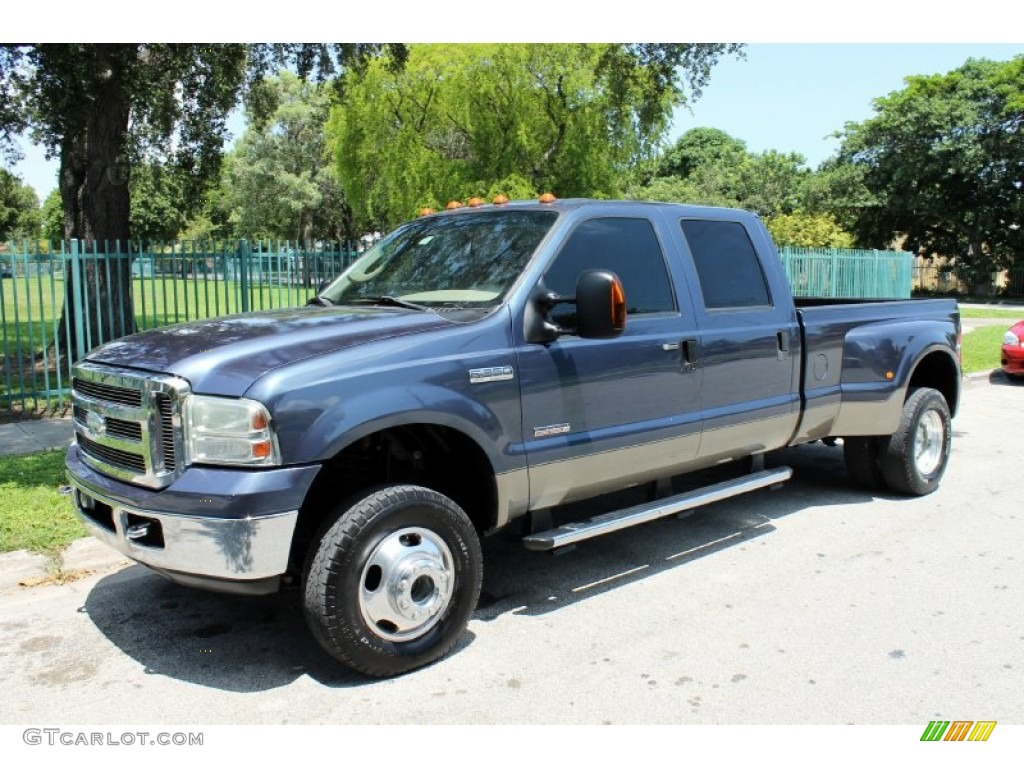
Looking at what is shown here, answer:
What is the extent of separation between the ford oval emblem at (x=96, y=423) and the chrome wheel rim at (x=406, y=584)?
135 centimetres

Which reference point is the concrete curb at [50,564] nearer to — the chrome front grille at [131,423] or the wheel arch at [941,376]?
the chrome front grille at [131,423]

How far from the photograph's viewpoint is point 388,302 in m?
4.66

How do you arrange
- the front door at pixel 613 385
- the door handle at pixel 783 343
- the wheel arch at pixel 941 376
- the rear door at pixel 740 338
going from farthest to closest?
the wheel arch at pixel 941 376 → the door handle at pixel 783 343 → the rear door at pixel 740 338 → the front door at pixel 613 385

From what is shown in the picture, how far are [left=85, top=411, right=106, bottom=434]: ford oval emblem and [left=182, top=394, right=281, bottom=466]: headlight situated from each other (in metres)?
0.68

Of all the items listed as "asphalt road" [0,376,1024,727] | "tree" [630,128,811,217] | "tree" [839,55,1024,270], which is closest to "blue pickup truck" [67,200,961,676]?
"asphalt road" [0,376,1024,727]

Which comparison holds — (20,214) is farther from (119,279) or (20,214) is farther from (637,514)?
(637,514)

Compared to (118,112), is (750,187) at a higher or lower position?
higher

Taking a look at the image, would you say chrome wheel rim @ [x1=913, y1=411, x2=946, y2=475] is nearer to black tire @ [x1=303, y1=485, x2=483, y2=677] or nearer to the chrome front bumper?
black tire @ [x1=303, y1=485, x2=483, y2=677]

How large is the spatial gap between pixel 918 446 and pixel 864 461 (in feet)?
1.43

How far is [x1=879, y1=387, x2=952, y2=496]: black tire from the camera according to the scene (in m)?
6.52

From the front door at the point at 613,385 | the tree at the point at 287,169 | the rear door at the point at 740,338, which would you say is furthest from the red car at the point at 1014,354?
the tree at the point at 287,169

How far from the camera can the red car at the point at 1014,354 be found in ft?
41.7

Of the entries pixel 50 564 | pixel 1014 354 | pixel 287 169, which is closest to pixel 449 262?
pixel 50 564

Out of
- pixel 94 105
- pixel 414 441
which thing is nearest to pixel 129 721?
pixel 414 441
